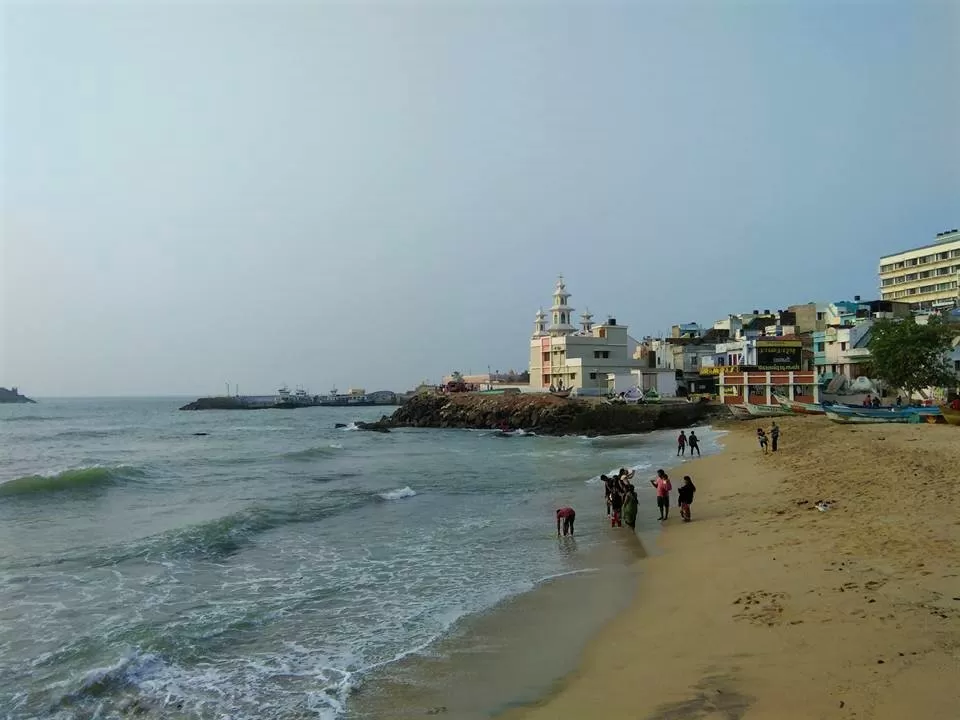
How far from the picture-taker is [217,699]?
24.6 feet

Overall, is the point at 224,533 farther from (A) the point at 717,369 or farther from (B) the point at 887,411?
(A) the point at 717,369

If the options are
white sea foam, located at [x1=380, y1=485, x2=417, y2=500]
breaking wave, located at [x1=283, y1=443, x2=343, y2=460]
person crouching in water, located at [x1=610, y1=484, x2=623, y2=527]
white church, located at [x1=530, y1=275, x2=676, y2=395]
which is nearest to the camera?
person crouching in water, located at [x1=610, y1=484, x2=623, y2=527]

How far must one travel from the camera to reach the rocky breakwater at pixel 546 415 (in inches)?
2146

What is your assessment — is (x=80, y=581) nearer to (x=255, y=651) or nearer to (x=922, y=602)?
(x=255, y=651)

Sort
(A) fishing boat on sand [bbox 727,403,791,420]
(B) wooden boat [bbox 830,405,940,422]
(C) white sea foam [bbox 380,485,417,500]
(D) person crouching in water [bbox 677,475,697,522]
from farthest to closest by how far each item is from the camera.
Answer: (A) fishing boat on sand [bbox 727,403,791,420] < (B) wooden boat [bbox 830,405,940,422] < (C) white sea foam [bbox 380,485,417,500] < (D) person crouching in water [bbox 677,475,697,522]

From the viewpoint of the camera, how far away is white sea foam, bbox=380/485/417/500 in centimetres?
2316

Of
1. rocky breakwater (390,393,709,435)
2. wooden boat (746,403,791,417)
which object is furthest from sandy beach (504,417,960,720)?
rocky breakwater (390,393,709,435)

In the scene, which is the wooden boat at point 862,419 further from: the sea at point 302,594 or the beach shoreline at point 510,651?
the beach shoreline at point 510,651

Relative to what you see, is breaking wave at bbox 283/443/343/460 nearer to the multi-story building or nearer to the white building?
the white building

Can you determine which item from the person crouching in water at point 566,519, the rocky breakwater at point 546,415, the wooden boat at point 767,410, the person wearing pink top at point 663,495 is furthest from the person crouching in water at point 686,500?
the wooden boat at point 767,410

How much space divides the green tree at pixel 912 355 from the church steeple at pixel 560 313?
42536mm

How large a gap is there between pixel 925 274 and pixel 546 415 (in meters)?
51.0

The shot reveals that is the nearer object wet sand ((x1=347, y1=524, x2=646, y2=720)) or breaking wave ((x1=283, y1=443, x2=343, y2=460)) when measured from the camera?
wet sand ((x1=347, y1=524, x2=646, y2=720))

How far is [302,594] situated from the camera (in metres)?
11.7
